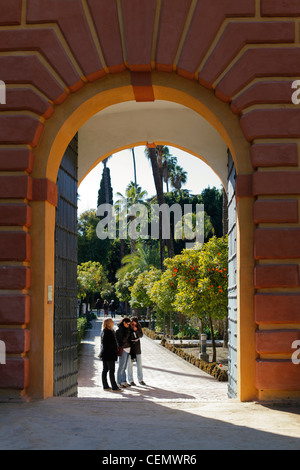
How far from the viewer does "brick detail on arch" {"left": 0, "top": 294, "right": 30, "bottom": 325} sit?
6.76m

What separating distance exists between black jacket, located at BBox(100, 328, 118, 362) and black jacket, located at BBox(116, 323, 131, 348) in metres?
1.07

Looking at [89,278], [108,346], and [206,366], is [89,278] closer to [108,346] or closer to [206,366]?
[206,366]

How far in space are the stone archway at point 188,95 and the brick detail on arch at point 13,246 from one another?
1cm

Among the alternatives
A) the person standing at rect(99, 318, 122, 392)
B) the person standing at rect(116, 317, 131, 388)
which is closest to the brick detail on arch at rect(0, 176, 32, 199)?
the person standing at rect(99, 318, 122, 392)

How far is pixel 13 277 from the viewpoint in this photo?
6.83 meters

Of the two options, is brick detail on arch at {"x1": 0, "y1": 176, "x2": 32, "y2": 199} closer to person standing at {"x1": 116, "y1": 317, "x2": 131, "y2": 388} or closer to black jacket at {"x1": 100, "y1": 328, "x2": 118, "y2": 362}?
black jacket at {"x1": 100, "y1": 328, "x2": 118, "y2": 362}

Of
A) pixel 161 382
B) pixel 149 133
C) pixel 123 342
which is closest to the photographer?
pixel 149 133

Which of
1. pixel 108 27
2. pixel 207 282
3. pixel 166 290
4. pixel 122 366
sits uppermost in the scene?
pixel 108 27

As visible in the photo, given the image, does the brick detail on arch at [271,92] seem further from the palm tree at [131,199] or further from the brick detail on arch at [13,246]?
the palm tree at [131,199]

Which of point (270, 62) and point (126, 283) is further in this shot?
point (126, 283)

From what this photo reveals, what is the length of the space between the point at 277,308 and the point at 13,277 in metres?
3.07

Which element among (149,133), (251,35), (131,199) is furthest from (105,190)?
(251,35)

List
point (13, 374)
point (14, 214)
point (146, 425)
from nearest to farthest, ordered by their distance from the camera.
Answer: point (146, 425) → point (13, 374) → point (14, 214)

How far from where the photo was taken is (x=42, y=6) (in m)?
7.01
